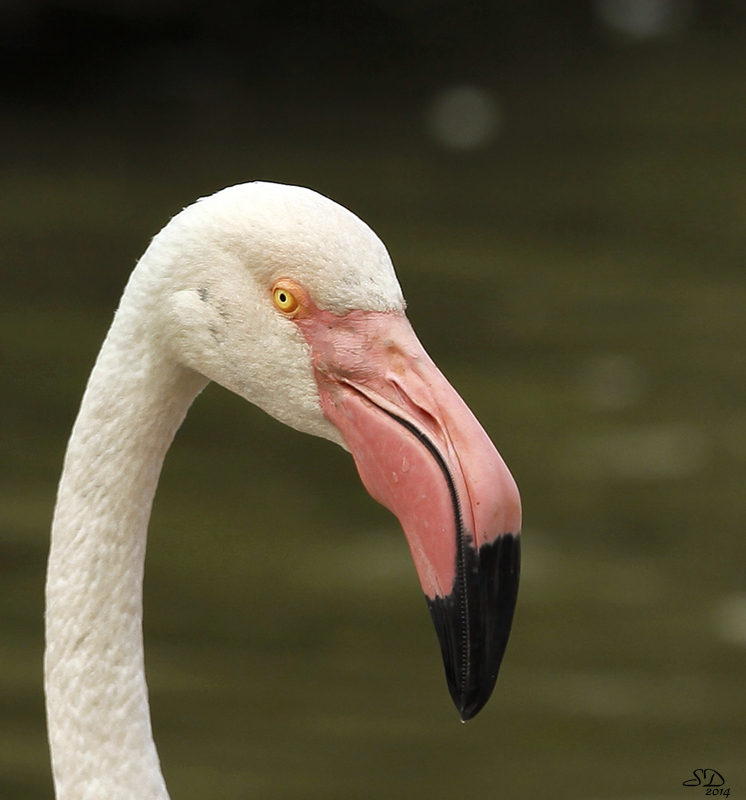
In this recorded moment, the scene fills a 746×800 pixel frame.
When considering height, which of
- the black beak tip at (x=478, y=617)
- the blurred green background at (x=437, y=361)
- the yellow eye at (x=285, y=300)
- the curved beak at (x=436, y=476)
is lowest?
the black beak tip at (x=478, y=617)

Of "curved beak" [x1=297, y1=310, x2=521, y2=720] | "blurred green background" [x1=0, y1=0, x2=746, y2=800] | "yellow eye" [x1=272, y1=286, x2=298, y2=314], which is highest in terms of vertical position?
"blurred green background" [x1=0, y1=0, x2=746, y2=800]

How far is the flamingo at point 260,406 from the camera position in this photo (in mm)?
1904

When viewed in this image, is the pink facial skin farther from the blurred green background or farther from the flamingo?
the blurred green background

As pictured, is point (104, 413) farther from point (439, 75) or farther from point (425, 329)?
point (439, 75)

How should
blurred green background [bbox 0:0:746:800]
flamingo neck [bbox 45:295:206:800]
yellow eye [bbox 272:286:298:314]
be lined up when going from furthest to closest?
blurred green background [bbox 0:0:746:800] → flamingo neck [bbox 45:295:206:800] → yellow eye [bbox 272:286:298:314]

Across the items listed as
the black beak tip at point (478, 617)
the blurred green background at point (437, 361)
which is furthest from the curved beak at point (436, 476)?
the blurred green background at point (437, 361)

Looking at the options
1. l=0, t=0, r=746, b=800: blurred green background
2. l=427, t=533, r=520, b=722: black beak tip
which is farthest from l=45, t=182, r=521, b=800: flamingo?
l=0, t=0, r=746, b=800: blurred green background

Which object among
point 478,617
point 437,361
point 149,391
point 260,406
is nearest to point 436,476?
point 478,617

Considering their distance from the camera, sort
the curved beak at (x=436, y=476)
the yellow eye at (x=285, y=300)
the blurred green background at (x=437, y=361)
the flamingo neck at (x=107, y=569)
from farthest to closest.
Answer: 1. the blurred green background at (x=437, y=361)
2. the flamingo neck at (x=107, y=569)
3. the yellow eye at (x=285, y=300)
4. the curved beak at (x=436, y=476)

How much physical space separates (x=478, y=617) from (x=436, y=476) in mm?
205

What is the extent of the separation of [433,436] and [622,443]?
4655 mm

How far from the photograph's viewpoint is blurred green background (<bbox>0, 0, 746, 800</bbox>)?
15.7ft

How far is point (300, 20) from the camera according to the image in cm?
1141

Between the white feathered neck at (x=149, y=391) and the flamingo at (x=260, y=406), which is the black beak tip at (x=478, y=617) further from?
the white feathered neck at (x=149, y=391)
